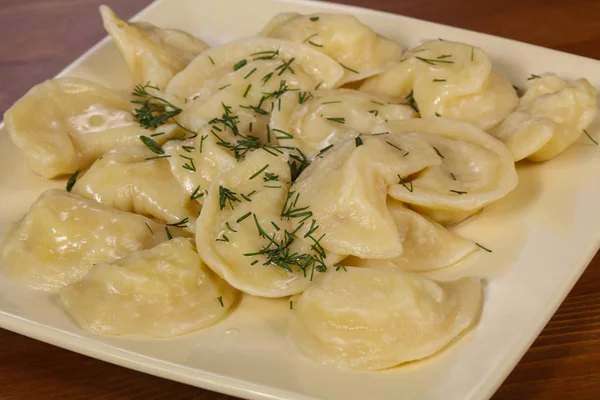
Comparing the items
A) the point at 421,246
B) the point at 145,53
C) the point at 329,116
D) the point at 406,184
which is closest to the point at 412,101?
the point at 329,116

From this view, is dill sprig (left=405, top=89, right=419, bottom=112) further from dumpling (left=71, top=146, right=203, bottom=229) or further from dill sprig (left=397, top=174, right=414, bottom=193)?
dumpling (left=71, top=146, right=203, bottom=229)

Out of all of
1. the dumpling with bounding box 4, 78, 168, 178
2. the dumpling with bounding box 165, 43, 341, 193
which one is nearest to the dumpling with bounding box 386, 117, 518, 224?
the dumpling with bounding box 165, 43, 341, 193

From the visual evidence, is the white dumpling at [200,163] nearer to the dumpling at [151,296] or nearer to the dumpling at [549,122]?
the dumpling at [151,296]

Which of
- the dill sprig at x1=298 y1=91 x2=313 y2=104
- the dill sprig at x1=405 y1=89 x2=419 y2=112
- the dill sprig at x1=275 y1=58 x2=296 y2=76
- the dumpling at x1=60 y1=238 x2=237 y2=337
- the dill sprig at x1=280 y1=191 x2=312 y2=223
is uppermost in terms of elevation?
the dill sprig at x1=275 y1=58 x2=296 y2=76

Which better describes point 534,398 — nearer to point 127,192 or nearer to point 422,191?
point 422,191

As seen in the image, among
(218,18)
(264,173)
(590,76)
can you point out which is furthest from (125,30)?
(590,76)

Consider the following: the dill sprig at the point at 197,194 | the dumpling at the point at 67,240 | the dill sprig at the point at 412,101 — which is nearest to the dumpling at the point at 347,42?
the dill sprig at the point at 412,101
